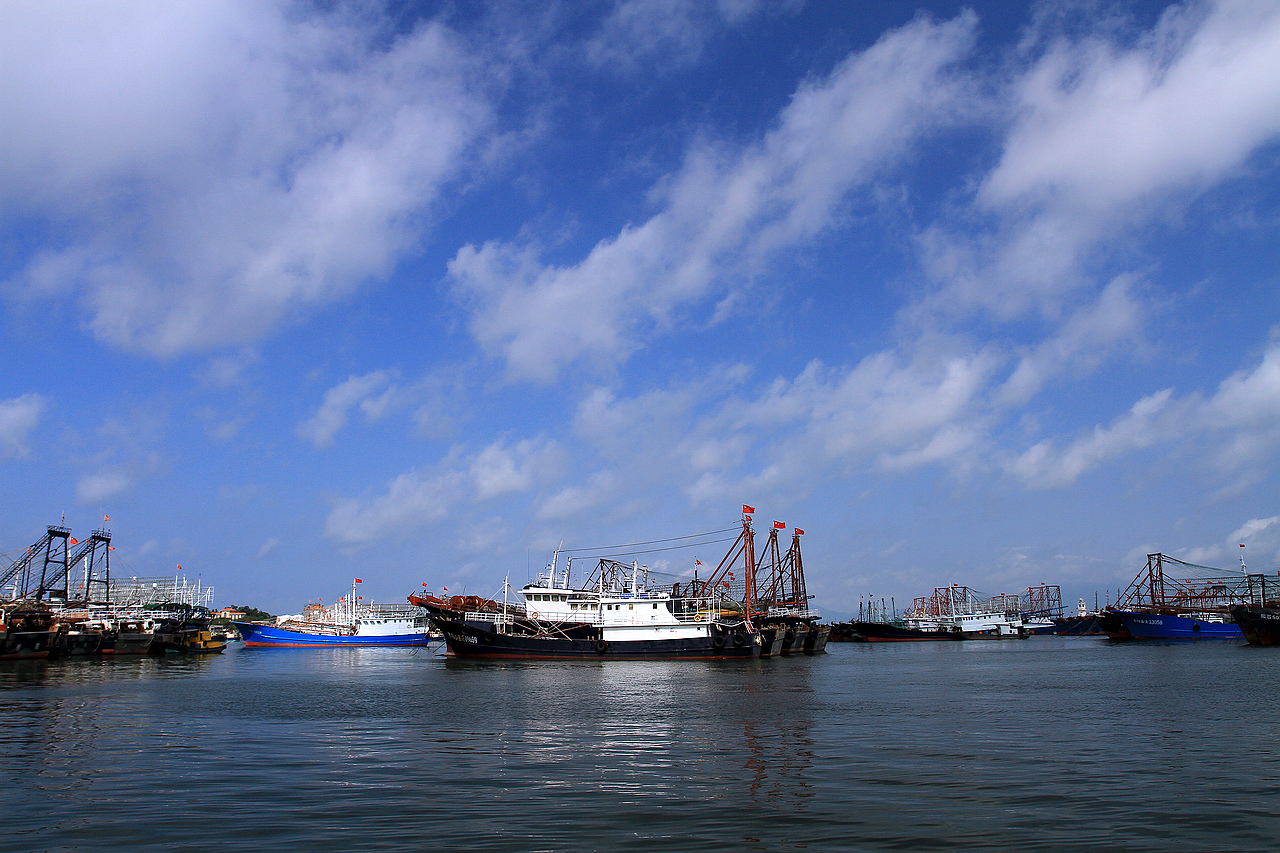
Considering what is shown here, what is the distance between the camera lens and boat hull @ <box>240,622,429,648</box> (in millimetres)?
117438

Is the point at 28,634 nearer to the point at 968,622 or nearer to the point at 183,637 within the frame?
the point at 183,637

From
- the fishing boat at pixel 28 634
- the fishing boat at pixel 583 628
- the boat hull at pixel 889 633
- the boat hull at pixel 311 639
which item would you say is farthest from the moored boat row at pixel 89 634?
the boat hull at pixel 889 633

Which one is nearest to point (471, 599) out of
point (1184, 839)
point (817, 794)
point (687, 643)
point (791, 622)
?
point (687, 643)

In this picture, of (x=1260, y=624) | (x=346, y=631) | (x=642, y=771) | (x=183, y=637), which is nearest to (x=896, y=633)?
(x=1260, y=624)

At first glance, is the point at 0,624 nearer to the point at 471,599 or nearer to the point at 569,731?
the point at 471,599

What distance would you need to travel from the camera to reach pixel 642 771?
58.7ft

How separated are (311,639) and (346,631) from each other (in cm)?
552

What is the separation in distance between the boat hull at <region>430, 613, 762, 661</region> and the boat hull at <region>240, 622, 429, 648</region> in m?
52.9

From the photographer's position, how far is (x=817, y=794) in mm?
15477

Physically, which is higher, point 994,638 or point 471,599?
point 471,599

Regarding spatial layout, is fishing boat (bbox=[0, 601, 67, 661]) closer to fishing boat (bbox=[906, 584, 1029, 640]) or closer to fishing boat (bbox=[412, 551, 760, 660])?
fishing boat (bbox=[412, 551, 760, 660])

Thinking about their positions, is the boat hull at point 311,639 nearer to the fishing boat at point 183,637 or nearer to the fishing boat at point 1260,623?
the fishing boat at point 183,637

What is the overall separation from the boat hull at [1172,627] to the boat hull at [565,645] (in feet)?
287

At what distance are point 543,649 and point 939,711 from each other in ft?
150
